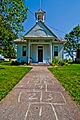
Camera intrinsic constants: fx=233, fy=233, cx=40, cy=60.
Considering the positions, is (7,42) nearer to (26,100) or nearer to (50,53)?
(50,53)

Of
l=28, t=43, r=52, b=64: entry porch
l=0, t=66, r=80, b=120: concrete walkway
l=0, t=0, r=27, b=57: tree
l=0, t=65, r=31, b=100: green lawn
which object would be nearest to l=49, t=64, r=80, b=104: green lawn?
l=0, t=66, r=80, b=120: concrete walkway

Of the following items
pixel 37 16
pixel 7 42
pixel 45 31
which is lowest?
pixel 7 42

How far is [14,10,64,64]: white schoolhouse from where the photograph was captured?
31656 millimetres

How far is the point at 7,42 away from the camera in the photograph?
22.6 meters

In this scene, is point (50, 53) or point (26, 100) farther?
point (50, 53)

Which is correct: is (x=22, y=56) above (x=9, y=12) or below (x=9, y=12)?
below

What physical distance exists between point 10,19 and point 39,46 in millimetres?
11437

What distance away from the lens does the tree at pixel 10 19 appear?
72.3ft

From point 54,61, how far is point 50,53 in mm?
1226

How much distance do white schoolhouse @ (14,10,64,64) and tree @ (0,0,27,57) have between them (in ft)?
26.6

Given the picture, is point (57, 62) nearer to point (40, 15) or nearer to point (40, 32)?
point (40, 32)

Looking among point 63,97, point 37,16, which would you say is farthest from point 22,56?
point 63,97

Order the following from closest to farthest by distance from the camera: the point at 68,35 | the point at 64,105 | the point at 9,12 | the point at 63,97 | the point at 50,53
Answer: the point at 64,105
the point at 63,97
the point at 9,12
the point at 50,53
the point at 68,35

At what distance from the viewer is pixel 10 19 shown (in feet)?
72.6
